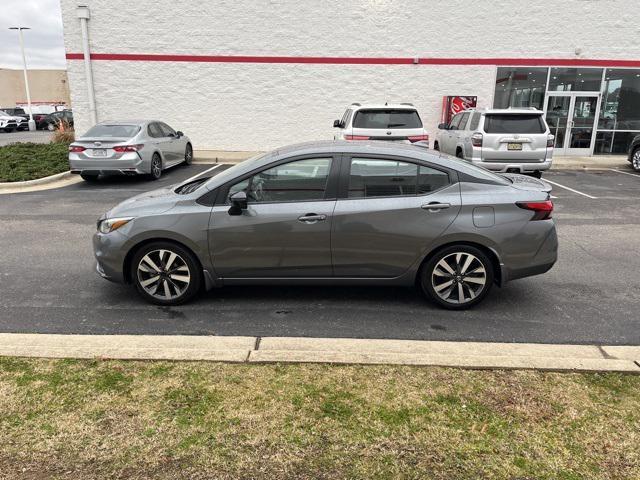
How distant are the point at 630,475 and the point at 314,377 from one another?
6.16 ft

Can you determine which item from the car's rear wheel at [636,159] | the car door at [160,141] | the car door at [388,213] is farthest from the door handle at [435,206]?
the car's rear wheel at [636,159]

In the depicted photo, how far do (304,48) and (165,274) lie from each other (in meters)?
14.6

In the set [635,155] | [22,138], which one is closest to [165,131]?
[635,155]

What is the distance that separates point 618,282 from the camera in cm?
560

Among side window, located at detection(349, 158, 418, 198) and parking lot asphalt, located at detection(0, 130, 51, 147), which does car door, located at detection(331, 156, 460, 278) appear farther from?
parking lot asphalt, located at detection(0, 130, 51, 147)

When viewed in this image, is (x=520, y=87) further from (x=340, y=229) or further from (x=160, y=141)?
(x=340, y=229)

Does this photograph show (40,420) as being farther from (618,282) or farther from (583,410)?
(618,282)

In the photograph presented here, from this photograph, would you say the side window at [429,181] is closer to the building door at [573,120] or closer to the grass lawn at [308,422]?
the grass lawn at [308,422]

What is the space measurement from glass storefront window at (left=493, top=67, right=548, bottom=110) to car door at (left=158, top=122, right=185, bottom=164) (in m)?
11.0

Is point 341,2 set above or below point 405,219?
above

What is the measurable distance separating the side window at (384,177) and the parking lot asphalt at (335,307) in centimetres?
111

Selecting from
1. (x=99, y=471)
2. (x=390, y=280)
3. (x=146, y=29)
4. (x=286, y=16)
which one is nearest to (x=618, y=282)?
(x=390, y=280)

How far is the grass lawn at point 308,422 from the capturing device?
2678 mm

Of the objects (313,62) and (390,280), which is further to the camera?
(313,62)
